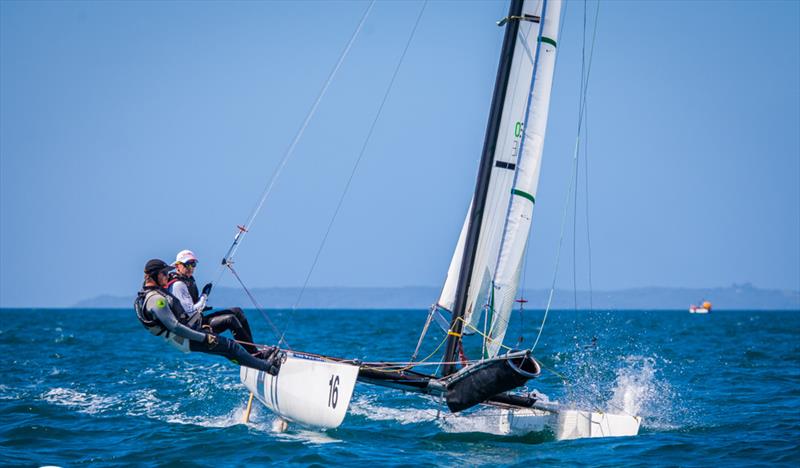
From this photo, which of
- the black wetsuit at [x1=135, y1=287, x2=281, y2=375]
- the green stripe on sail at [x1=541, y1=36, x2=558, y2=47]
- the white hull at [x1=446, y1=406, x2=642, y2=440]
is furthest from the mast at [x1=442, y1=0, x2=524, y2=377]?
the black wetsuit at [x1=135, y1=287, x2=281, y2=375]

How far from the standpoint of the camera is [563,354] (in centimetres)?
2059

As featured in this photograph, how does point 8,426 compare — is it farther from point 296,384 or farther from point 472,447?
point 472,447

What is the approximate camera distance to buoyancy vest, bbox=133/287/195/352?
9.33m

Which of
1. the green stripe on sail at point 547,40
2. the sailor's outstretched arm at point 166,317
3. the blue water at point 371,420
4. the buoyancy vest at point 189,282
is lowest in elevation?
the blue water at point 371,420

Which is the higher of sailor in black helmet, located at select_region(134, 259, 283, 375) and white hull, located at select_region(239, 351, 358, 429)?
sailor in black helmet, located at select_region(134, 259, 283, 375)

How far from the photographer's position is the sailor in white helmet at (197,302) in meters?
9.66

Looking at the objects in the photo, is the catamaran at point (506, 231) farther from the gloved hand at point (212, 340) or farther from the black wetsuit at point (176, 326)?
the gloved hand at point (212, 340)

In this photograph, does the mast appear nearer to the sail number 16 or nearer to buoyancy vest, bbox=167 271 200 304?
the sail number 16

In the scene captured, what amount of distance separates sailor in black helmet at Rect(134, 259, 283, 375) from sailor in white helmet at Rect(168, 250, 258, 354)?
135 mm

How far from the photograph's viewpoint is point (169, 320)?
923 cm

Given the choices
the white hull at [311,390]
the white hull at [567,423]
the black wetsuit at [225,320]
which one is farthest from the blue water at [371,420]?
the black wetsuit at [225,320]

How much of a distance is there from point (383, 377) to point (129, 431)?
3.09 m

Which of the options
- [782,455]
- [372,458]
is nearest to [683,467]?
[782,455]

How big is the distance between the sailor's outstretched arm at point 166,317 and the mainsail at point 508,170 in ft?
9.40
